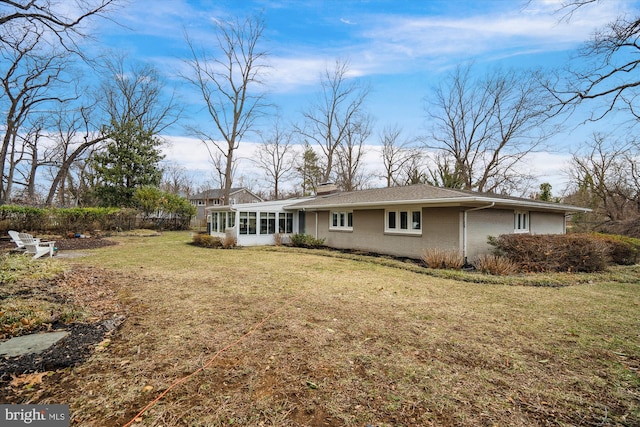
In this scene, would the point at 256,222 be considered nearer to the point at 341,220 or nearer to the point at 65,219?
the point at 341,220

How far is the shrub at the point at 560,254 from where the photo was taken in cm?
907

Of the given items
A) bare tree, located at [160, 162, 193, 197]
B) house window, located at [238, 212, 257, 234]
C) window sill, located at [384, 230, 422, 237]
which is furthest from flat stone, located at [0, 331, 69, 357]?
bare tree, located at [160, 162, 193, 197]

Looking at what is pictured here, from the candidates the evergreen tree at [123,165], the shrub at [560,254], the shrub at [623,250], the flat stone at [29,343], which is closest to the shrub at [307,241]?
the shrub at [560,254]

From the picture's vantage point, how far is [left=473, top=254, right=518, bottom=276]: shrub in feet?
28.5

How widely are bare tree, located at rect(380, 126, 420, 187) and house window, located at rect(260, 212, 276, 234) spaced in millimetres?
16838

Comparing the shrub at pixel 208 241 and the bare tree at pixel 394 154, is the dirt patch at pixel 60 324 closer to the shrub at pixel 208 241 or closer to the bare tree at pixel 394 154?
the shrub at pixel 208 241

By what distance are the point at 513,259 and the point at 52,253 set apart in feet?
53.7

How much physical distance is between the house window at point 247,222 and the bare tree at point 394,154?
59.2 feet

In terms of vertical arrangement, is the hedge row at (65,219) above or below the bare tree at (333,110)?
below

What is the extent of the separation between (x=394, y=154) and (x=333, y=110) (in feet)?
25.7

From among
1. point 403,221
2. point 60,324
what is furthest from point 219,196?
point 60,324

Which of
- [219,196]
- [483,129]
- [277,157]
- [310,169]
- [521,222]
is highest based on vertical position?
[483,129]

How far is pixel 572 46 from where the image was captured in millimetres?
8773

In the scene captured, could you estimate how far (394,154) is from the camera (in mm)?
29906
